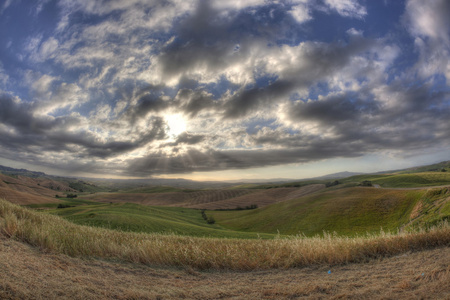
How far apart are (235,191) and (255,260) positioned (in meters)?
129

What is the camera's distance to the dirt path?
386 centimetres

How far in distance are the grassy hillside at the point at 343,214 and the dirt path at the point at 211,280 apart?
3562cm

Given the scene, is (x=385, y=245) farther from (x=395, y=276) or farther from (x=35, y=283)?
(x=35, y=283)

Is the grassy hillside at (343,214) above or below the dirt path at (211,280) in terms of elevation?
below

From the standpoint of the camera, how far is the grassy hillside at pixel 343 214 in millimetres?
39938

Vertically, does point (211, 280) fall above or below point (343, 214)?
above

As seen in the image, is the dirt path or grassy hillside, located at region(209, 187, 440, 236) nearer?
the dirt path

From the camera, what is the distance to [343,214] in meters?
47.2

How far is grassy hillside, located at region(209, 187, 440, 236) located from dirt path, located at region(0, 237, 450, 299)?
1402 inches

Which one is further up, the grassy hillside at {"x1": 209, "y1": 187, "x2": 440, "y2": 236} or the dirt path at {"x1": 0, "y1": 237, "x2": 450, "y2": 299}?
the dirt path at {"x1": 0, "y1": 237, "x2": 450, "y2": 299}

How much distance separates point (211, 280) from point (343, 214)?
51.0m

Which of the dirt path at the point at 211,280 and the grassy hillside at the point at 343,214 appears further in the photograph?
the grassy hillside at the point at 343,214

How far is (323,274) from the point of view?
5.55 m

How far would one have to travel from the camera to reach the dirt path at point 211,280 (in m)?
3.86
